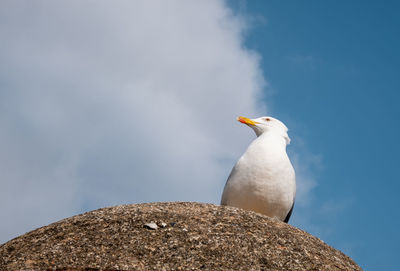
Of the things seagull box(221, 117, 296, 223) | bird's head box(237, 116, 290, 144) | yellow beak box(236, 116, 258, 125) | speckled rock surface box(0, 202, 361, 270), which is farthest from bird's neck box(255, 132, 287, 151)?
speckled rock surface box(0, 202, 361, 270)

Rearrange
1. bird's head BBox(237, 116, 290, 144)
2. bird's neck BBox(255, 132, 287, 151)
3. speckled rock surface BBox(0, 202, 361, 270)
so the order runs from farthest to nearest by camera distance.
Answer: bird's head BBox(237, 116, 290, 144)
bird's neck BBox(255, 132, 287, 151)
speckled rock surface BBox(0, 202, 361, 270)

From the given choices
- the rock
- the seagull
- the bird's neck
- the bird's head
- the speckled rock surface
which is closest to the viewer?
the speckled rock surface

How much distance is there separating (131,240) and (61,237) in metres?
1.08

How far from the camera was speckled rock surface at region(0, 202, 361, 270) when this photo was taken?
7039mm

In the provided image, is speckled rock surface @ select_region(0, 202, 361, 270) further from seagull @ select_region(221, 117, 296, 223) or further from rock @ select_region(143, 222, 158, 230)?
seagull @ select_region(221, 117, 296, 223)

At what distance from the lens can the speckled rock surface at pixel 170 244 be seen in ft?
23.1

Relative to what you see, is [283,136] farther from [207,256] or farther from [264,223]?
[207,256]

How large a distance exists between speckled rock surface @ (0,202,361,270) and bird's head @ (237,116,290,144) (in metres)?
1.78

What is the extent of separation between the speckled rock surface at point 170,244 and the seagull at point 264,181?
588 mm

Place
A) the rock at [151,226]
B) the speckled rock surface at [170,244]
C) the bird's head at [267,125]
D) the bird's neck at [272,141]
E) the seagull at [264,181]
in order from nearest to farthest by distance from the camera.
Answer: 1. the speckled rock surface at [170,244]
2. the rock at [151,226]
3. the seagull at [264,181]
4. the bird's neck at [272,141]
5. the bird's head at [267,125]

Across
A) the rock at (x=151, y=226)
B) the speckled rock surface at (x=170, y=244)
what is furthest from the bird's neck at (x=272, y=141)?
the rock at (x=151, y=226)

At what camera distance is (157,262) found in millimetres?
6957

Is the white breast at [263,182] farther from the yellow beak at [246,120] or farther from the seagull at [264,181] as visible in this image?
the yellow beak at [246,120]

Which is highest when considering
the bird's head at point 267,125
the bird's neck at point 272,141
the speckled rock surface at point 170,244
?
the bird's head at point 267,125
